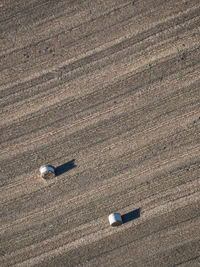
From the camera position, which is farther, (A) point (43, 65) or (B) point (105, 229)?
(A) point (43, 65)

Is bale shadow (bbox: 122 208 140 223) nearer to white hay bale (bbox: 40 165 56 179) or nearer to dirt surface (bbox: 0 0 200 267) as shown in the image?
dirt surface (bbox: 0 0 200 267)

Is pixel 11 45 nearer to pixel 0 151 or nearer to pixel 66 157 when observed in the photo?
pixel 0 151

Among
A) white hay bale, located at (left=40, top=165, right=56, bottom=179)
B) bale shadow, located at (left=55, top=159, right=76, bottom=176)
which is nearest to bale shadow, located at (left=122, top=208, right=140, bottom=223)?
bale shadow, located at (left=55, top=159, right=76, bottom=176)

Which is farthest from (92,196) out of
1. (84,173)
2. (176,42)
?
(176,42)

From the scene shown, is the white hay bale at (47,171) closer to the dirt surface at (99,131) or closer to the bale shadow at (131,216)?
the dirt surface at (99,131)

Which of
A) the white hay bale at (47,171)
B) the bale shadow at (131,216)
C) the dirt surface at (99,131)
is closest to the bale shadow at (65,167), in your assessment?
the dirt surface at (99,131)
